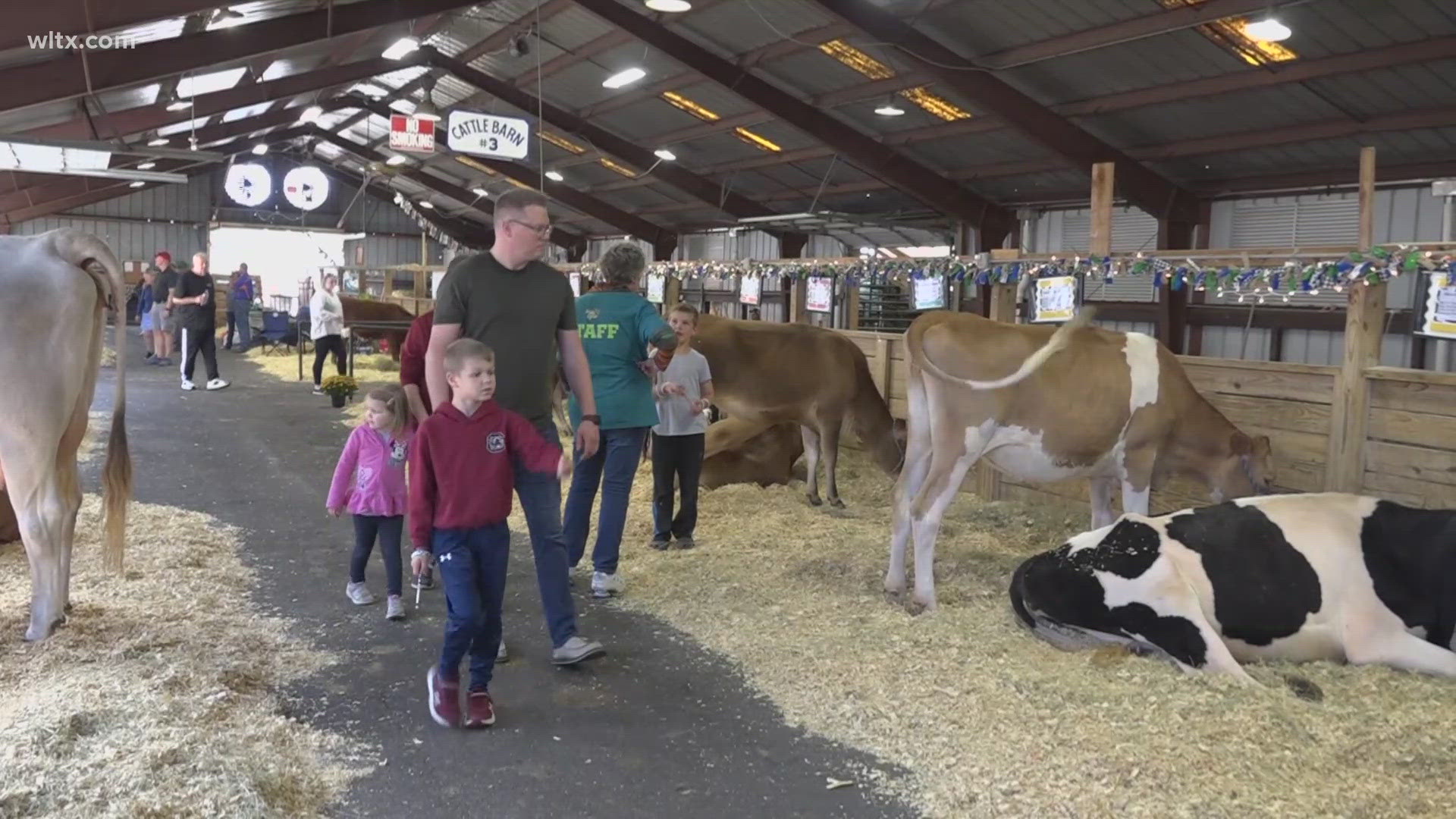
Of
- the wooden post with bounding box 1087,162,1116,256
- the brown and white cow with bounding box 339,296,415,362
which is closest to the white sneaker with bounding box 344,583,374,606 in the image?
the wooden post with bounding box 1087,162,1116,256

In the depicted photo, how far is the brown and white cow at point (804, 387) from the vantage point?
7.77 metres

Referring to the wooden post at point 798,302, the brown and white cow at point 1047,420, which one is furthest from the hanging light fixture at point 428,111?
the brown and white cow at point 1047,420

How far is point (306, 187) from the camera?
2733cm

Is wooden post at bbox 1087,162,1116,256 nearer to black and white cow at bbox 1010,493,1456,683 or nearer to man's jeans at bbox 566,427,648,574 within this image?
black and white cow at bbox 1010,493,1456,683

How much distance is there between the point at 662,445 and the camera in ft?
19.0

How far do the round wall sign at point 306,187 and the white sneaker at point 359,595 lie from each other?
942 inches

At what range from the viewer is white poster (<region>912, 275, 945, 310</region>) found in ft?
26.5

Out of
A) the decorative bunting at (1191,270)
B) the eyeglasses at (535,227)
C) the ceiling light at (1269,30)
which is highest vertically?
the ceiling light at (1269,30)

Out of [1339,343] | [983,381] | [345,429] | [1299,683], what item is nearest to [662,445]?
[983,381]

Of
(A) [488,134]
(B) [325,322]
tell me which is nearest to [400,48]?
(B) [325,322]

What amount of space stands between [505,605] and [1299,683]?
323 centimetres

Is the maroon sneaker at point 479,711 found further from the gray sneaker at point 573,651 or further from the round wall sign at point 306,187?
the round wall sign at point 306,187

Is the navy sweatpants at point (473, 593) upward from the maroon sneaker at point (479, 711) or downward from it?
upward

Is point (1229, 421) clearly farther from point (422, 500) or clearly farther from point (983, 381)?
point (422, 500)
